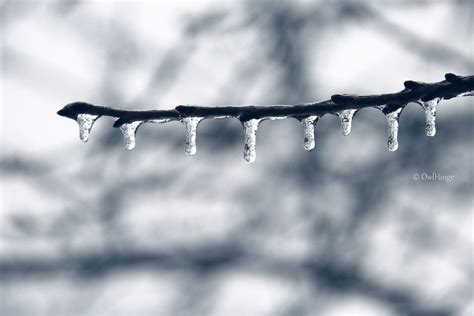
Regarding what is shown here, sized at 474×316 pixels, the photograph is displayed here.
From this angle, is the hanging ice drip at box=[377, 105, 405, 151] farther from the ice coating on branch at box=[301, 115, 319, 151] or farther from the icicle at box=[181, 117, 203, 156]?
the icicle at box=[181, 117, 203, 156]

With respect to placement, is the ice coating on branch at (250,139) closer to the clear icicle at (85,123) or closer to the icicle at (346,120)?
the icicle at (346,120)

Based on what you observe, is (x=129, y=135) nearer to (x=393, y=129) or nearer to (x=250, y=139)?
(x=250, y=139)

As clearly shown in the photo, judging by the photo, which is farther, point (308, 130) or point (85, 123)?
point (308, 130)

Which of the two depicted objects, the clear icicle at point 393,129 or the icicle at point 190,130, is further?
the clear icicle at point 393,129

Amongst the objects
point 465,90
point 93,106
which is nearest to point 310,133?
point 465,90

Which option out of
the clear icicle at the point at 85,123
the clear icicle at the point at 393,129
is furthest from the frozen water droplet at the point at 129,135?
the clear icicle at the point at 393,129

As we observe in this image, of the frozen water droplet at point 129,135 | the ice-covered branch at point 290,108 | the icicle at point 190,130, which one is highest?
the frozen water droplet at point 129,135

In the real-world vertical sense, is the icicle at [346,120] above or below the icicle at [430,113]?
below

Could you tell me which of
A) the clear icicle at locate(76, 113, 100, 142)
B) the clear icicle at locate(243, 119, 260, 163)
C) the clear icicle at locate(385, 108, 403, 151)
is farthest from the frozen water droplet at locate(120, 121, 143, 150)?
the clear icicle at locate(385, 108, 403, 151)

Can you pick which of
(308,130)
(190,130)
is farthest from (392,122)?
(190,130)
